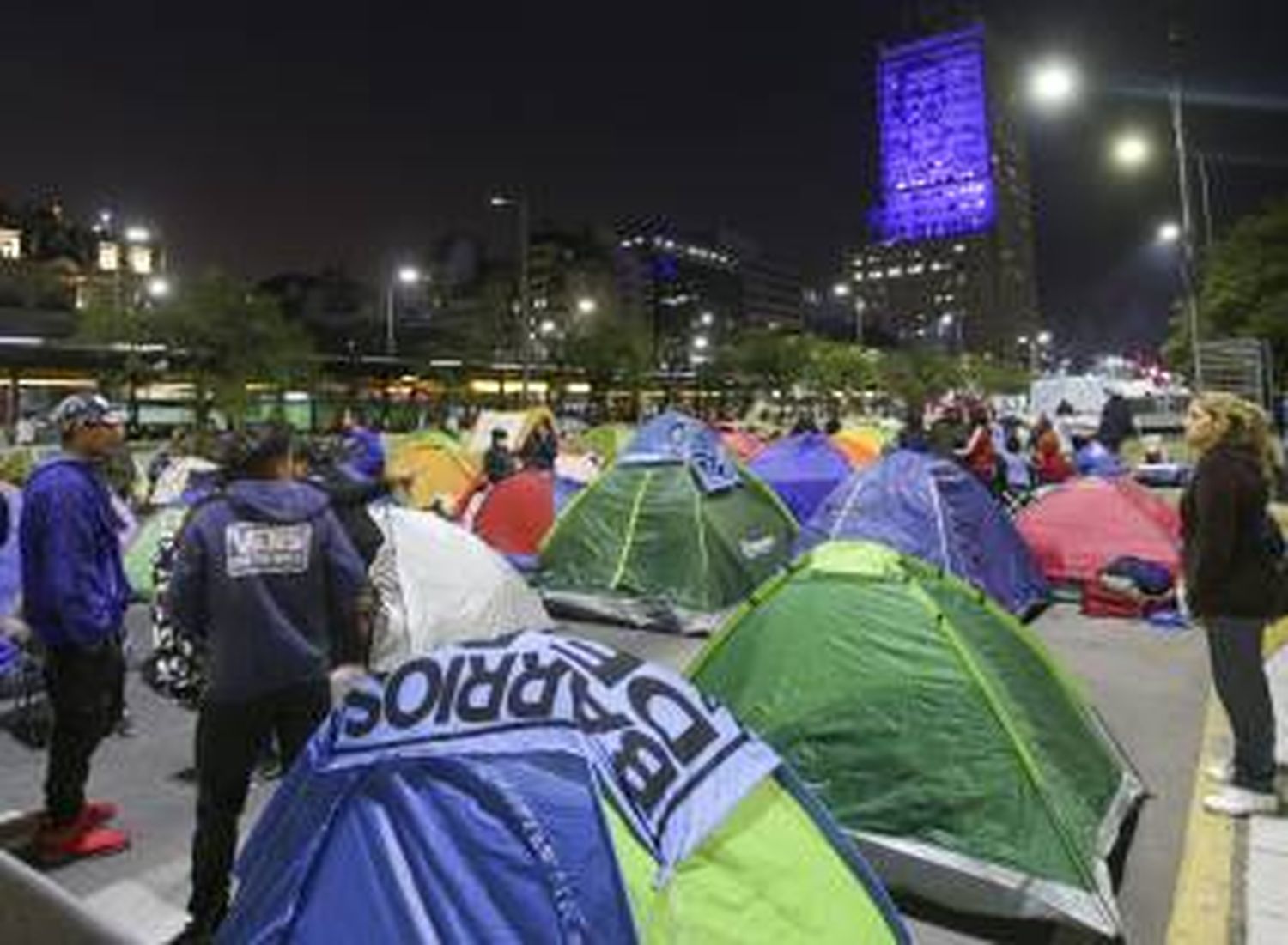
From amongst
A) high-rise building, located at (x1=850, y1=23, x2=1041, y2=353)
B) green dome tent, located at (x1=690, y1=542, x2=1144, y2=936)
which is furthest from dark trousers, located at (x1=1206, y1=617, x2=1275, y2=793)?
high-rise building, located at (x1=850, y1=23, x2=1041, y2=353)

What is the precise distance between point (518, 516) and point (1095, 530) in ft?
18.4

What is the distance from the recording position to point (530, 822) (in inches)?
127

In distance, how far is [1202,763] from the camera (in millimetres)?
6742

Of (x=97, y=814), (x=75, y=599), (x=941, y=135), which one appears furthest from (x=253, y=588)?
(x=941, y=135)

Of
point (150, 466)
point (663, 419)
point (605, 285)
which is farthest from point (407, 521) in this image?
point (605, 285)

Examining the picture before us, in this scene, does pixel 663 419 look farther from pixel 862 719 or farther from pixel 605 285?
pixel 605 285

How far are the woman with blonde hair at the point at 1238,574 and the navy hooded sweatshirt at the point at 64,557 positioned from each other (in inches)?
192

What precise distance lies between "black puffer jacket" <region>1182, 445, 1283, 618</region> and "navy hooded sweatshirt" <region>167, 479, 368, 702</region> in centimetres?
395

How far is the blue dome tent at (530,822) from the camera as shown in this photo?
10.5 feet

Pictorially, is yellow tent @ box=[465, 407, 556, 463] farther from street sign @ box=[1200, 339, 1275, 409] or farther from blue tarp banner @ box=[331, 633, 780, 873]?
blue tarp banner @ box=[331, 633, 780, 873]

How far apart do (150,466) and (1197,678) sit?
645 inches

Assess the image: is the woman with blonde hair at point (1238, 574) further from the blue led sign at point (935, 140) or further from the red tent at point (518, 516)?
the blue led sign at point (935, 140)

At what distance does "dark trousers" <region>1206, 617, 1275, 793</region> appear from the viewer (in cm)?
577

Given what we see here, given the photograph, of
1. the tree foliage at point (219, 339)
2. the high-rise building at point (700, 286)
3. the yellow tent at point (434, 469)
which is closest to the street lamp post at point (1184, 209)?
the yellow tent at point (434, 469)
